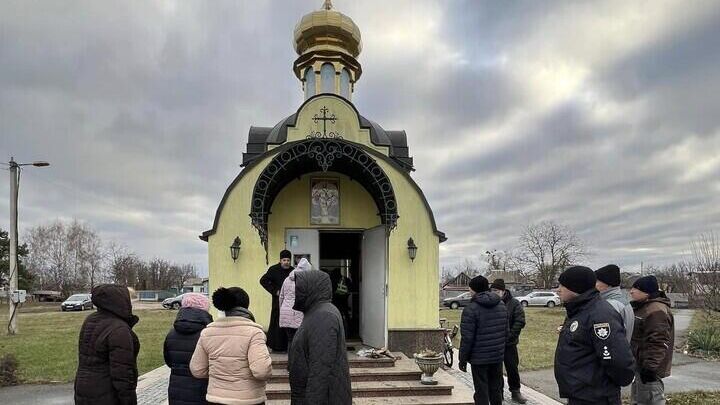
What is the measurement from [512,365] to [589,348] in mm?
4359

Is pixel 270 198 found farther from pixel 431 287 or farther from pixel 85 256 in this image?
pixel 85 256

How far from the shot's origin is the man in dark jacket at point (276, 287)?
7504mm

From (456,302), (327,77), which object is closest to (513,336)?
(327,77)

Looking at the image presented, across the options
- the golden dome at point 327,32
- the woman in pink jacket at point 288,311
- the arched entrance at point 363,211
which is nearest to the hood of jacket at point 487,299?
the woman in pink jacket at point 288,311

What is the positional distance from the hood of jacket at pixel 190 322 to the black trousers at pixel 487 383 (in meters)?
3.50

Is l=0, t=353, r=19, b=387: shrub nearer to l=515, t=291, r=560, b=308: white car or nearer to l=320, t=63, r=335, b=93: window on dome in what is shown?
l=320, t=63, r=335, b=93: window on dome

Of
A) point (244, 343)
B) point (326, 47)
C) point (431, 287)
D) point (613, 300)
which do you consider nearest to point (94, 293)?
point (244, 343)

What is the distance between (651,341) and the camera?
4629 millimetres

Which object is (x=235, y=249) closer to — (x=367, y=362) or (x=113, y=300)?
(x=367, y=362)

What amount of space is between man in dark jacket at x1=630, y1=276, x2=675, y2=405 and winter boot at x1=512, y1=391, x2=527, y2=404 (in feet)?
9.00

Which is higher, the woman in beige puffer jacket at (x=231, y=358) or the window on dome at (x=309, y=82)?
A: the window on dome at (x=309, y=82)

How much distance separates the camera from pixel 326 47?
1287 centimetres

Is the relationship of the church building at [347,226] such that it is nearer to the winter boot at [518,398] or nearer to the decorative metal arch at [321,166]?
the decorative metal arch at [321,166]

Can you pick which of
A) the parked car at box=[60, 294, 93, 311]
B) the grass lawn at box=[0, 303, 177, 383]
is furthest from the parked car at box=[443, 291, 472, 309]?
the parked car at box=[60, 294, 93, 311]
